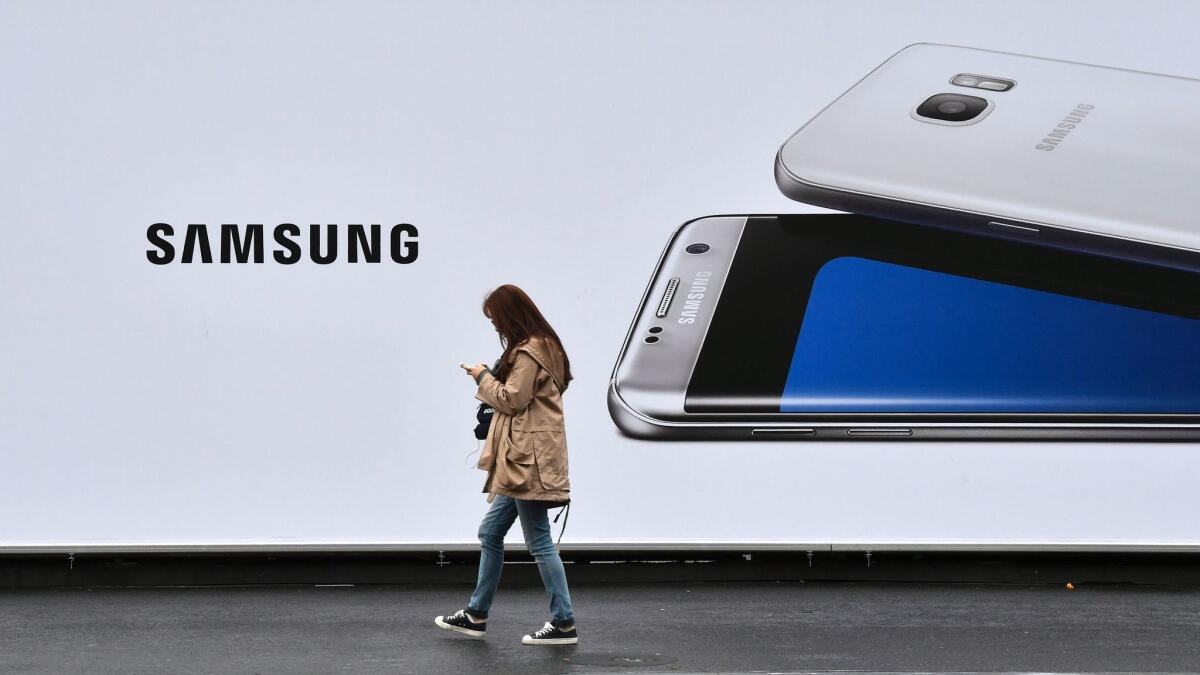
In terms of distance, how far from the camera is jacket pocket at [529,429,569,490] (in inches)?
200

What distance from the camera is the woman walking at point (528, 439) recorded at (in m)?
5.09

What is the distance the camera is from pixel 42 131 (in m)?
6.39

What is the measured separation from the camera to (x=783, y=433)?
Answer: 20.8 ft

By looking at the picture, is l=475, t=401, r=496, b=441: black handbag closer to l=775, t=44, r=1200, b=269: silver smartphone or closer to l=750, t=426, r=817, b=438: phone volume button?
l=750, t=426, r=817, b=438: phone volume button

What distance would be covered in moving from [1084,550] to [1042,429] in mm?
638

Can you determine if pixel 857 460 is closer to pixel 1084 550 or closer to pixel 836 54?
pixel 1084 550

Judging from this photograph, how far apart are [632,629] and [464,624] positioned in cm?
72

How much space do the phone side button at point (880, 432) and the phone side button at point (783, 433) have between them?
183 mm

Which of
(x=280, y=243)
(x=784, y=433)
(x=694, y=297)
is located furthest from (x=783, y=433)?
(x=280, y=243)

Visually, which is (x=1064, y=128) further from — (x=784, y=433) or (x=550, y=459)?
(x=550, y=459)

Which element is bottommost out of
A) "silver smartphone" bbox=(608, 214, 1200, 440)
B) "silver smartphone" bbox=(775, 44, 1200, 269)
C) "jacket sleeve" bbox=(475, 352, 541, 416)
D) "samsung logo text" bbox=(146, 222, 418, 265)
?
"silver smartphone" bbox=(608, 214, 1200, 440)

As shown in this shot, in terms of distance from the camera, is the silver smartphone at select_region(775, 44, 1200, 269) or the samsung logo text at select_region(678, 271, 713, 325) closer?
the silver smartphone at select_region(775, 44, 1200, 269)

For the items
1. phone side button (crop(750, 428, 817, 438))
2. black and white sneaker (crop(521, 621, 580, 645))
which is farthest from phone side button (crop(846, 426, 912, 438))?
black and white sneaker (crop(521, 621, 580, 645))

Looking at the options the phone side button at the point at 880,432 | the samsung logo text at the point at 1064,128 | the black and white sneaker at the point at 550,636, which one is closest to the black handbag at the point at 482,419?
the black and white sneaker at the point at 550,636
